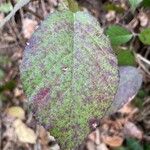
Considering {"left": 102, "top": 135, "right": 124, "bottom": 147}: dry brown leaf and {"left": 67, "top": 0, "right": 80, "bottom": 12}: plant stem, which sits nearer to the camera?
{"left": 67, "top": 0, "right": 80, "bottom": 12}: plant stem

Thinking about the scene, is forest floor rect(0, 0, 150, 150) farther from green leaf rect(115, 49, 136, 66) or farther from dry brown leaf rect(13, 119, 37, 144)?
green leaf rect(115, 49, 136, 66)

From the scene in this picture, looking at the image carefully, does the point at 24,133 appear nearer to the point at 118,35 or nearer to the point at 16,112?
the point at 16,112

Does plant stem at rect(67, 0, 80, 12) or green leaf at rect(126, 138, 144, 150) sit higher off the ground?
plant stem at rect(67, 0, 80, 12)

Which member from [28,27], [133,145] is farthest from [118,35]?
[28,27]

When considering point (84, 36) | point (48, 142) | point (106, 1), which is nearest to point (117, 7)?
point (106, 1)

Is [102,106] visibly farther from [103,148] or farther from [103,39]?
[103,148]

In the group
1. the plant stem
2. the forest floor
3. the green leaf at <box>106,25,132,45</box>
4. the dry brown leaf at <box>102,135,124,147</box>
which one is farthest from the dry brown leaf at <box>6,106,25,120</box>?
the plant stem
